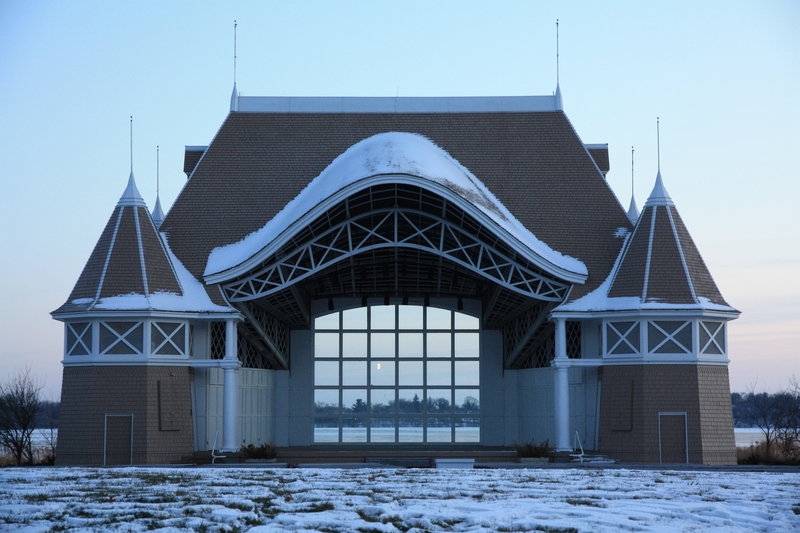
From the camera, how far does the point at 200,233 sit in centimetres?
3778

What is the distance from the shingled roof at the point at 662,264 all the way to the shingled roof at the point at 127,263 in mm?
14328

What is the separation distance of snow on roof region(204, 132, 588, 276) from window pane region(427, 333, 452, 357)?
7979 millimetres

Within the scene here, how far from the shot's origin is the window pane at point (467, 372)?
1763 inches

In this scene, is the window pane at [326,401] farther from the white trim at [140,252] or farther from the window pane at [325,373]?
the white trim at [140,252]

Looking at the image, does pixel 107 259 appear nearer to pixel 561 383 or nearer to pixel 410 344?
pixel 561 383

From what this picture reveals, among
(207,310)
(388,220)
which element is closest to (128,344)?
(207,310)

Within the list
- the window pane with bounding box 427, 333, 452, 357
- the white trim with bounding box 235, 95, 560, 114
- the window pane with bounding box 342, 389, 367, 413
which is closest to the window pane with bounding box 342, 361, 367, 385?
the window pane with bounding box 342, 389, 367, 413

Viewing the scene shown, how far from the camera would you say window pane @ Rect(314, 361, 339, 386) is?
44.6 m

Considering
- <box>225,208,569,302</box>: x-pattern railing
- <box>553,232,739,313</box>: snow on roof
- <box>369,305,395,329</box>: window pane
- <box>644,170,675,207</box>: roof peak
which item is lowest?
<box>553,232,739,313</box>: snow on roof

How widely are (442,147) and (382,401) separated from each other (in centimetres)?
1083

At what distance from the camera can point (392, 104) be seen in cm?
4381

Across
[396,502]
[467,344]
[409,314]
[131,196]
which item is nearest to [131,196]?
[131,196]

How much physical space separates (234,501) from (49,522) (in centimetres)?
311

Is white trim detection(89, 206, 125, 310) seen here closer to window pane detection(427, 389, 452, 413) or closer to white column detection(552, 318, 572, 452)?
white column detection(552, 318, 572, 452)
